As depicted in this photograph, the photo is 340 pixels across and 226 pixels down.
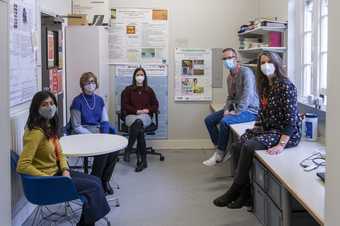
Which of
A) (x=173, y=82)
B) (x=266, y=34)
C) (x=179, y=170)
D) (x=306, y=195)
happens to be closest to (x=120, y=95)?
(x=173, y=82)

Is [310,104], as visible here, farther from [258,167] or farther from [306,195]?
[306,195]

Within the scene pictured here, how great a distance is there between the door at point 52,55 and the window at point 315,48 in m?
2.66

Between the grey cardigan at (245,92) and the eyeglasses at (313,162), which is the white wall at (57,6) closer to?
the grey cardigan at (245,92)

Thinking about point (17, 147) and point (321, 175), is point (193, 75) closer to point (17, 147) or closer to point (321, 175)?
point (17, 147)

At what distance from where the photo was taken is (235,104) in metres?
4.91

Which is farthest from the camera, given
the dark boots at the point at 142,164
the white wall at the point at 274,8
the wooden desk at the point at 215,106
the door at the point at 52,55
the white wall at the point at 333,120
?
the wooden desk at the point at 215,106

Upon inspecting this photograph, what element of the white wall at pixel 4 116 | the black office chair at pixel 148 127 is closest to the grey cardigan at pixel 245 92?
the black office chair at pixel 148 127

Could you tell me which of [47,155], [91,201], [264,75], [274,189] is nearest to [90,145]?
[47,155]

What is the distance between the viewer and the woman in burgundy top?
5.37m

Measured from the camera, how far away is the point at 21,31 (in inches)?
130

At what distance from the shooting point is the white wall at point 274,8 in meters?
4.89

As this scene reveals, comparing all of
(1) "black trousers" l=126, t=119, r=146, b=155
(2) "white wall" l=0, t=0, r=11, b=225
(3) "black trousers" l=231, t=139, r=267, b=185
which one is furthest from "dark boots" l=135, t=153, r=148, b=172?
(2) "white wall" l=0, t=0, r=11, b=225

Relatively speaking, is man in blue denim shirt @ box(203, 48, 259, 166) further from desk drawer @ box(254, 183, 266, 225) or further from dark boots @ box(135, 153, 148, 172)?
desk drawer @ box(254, 183, 266, 225)

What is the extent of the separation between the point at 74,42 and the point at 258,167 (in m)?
2.93
